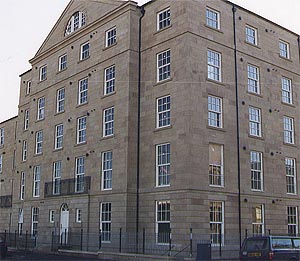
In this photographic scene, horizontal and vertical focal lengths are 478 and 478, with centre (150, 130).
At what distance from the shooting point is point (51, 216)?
1523 inches

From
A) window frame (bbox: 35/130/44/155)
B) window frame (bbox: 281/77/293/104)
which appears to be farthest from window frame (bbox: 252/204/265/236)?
window frame (bbox: 35/130/44/155)

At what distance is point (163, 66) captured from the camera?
31578mm

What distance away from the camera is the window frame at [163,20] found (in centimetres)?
3186

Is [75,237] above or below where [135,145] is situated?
below

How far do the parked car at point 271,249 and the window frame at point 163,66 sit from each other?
42.9ft

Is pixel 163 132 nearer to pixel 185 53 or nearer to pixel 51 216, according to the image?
pixel 185 53

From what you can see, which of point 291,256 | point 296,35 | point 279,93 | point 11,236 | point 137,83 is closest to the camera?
point 291,256

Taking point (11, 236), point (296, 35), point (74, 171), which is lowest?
point (11, 236)

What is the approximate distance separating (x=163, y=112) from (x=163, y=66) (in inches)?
124

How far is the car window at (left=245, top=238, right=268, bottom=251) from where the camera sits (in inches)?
821

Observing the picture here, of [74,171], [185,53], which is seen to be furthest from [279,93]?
[74,171]

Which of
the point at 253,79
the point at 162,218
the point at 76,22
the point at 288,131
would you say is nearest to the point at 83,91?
the point at 76,22

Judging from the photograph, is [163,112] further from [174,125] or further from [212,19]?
[212,19]

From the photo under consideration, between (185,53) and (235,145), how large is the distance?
6.80 m
